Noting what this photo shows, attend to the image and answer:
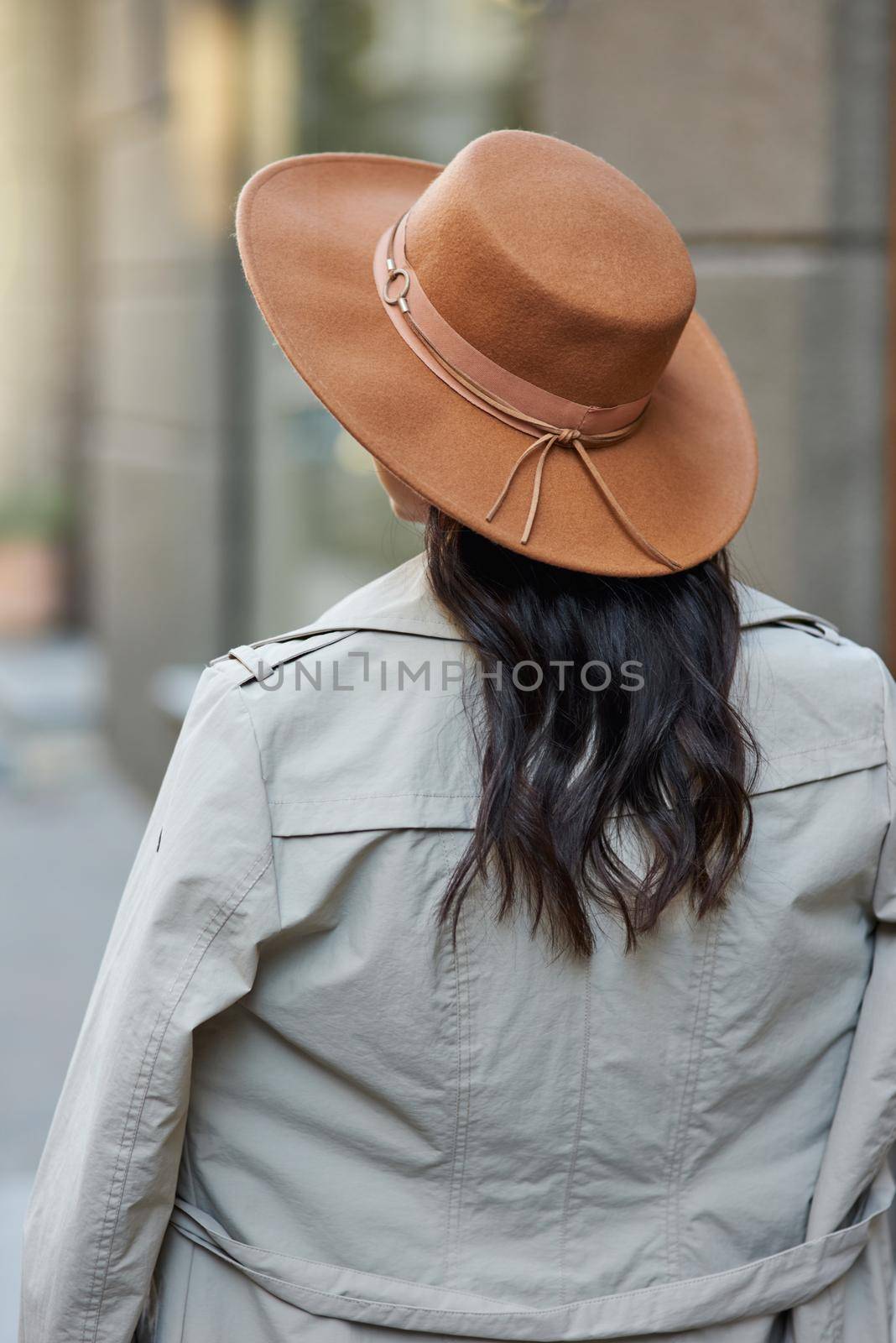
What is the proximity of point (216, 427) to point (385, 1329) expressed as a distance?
4.55 meters

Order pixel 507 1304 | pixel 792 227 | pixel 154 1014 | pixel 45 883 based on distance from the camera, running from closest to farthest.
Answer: pixel 154 1014, pixel 507 1304, pixel 792 227, pixel 45 883

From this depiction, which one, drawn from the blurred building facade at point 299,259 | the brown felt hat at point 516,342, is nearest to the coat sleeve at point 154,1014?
the brown felt hat at point 516,342

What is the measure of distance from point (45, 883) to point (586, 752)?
181 inches

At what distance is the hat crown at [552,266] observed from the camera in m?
1.28

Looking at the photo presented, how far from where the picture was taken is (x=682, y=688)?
4.28 feet

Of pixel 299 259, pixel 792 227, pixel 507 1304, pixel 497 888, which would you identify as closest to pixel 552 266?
pixel 299 259

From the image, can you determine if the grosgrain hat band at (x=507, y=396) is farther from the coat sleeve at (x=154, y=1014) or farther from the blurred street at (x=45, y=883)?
the blurred street at (x=45, y=883)

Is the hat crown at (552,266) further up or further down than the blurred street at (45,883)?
further up

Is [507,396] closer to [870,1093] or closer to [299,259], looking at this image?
[299,259]

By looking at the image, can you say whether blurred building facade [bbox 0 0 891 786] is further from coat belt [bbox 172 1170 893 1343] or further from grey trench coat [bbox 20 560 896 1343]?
coat belt [bbox 172 1170 893 1343]

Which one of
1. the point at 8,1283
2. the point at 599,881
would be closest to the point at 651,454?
the point at 599,881

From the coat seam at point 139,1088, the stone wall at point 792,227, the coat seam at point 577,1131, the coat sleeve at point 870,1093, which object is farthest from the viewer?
the stone wall at point 792,227

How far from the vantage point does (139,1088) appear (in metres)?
1.27

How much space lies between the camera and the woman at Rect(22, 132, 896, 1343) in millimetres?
1265
